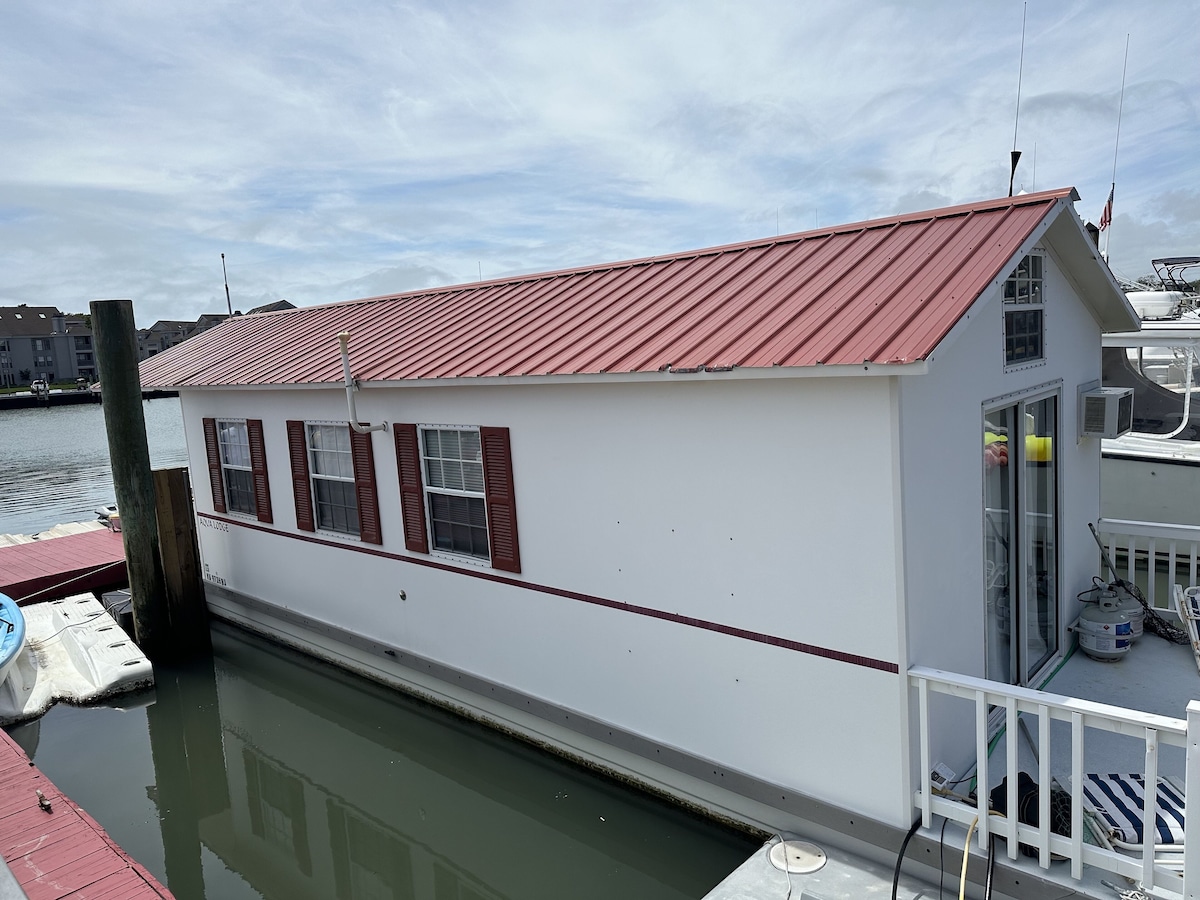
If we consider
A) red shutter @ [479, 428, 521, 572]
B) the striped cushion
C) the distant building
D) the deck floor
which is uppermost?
the distant building

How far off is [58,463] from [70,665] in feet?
77.5

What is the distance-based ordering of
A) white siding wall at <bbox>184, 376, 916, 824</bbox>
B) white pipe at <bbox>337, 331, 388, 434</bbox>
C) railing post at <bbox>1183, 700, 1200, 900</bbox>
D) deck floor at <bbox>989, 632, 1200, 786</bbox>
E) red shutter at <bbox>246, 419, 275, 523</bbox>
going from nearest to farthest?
railing post at <bbox>1183, 700, 1200, 900</bbox> < white siding wall at <bbox>184, 376, 916, 824</bbox> < deck floor at <bbox>989, 632, 1200, 786</bbox> < white pipe at <bbox>337, 331, 388, 434</bbox> < red shutter at <bbox>246, 419, 275, 523</bbox>

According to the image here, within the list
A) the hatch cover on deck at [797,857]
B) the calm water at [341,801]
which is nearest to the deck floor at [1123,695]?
the hatch cover on deck at [797,857]

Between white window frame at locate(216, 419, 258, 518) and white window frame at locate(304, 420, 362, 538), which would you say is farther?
white window frame at locate(216, 419, 258, 518)

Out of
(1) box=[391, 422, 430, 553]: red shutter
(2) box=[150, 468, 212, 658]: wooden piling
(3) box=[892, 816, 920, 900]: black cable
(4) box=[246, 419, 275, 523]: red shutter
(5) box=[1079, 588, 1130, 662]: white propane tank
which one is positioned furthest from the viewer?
(2) box=[150, 468, 212, 658]: wooden piling

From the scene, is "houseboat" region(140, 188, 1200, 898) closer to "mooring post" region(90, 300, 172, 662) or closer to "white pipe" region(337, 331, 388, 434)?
"white pipe" region(337, 331, 388, 434)

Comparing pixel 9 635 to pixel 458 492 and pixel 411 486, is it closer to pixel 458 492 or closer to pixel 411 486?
pixel 411 486

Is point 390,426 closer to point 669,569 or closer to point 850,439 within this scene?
point 669,569

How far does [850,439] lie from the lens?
432cm

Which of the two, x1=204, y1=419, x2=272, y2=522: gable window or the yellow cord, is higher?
x1=204, y1=419, x2=272, y2=522: gable window

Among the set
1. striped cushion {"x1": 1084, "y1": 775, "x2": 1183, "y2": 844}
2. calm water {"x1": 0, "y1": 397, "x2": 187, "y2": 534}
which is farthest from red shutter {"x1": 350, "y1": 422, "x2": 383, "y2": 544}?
calm water {"x1": 0, "y1": 397, "x2": 187, "y2": 534}

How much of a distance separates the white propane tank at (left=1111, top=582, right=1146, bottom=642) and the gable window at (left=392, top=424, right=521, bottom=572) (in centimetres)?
450

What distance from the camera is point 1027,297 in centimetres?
545

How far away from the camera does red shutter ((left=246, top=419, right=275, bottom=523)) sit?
8.73 meters
